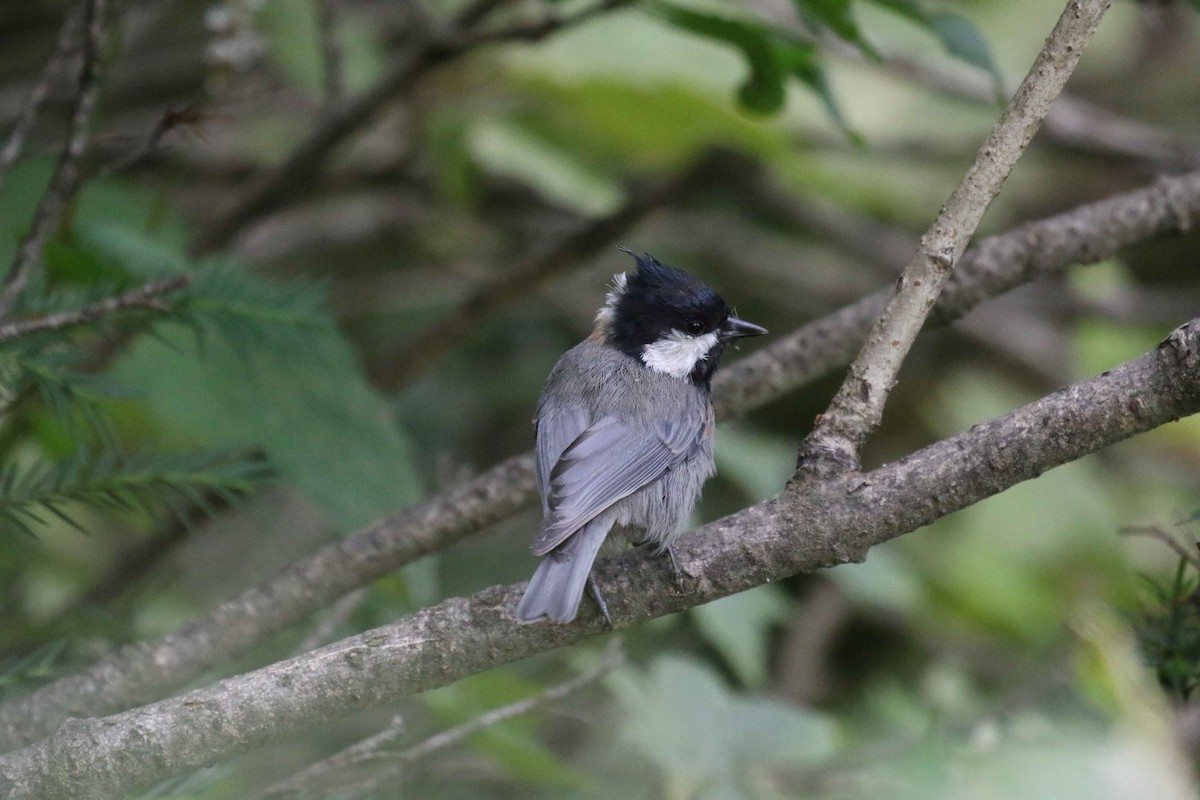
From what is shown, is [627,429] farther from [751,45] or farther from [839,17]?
[839,17]

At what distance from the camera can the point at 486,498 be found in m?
2.56

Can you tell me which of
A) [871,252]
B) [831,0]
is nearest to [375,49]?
[871,252]

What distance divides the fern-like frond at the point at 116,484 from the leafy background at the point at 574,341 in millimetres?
10

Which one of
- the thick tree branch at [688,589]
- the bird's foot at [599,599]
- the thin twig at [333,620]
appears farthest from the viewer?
the thin twig at [333,620]

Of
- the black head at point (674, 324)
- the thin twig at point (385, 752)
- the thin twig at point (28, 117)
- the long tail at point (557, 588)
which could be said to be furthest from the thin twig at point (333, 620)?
the thin twig at point (28, 117)

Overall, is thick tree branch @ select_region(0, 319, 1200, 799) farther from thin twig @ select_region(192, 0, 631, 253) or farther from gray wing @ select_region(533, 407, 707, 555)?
thin twig @ select_region(192, 0, 631, 253)

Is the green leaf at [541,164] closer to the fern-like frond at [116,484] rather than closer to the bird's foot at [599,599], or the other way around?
the fern-like frond at [116,484]

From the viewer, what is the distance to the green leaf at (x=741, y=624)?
3.61 m

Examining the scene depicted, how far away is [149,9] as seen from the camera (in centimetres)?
334

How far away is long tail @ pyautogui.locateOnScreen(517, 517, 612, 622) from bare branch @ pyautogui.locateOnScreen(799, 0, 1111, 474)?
0.43 metres

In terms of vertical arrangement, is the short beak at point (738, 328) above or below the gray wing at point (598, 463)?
above

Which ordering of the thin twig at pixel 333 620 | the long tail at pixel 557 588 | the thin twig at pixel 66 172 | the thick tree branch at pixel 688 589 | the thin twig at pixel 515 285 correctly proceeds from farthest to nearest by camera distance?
the thin twig at pixel 515 285
the thin twig at pixel 333 620
the thin twig at pixel 66 172
the long tail at pixel 557 588
the thick tree branch at pixel 688 589

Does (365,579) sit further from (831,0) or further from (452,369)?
(452,369)

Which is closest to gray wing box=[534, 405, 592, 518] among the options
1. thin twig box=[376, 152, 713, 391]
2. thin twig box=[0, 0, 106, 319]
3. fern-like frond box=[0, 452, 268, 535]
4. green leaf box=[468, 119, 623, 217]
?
fern-like frond box=[0, 452, 268, 535]
